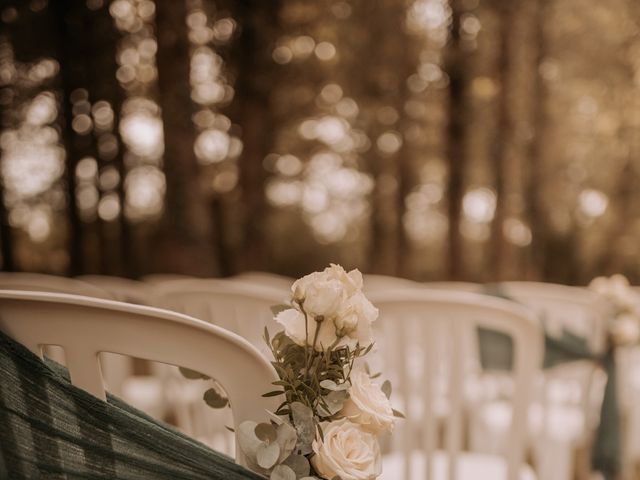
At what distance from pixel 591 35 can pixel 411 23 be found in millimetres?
2499

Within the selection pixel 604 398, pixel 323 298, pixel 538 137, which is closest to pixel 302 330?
pixel 323 298

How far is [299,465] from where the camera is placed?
2.65 ft

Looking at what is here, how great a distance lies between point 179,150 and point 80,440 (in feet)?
15.5

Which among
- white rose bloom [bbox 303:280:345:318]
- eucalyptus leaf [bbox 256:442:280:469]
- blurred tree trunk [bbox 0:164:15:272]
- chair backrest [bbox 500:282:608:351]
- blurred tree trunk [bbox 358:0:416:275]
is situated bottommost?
blurred tree trunk [bbox 0:164:15:272]

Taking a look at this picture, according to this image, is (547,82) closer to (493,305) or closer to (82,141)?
(82,141)

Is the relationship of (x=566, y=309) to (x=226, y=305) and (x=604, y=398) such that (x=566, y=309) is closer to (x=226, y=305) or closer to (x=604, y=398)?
(x=604, y=398)

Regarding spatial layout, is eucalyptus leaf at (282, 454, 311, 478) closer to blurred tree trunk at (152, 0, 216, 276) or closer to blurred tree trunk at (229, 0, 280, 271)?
blurred tree trunk at (152, 0, 216, 276)

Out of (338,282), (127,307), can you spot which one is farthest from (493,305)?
(127,307)

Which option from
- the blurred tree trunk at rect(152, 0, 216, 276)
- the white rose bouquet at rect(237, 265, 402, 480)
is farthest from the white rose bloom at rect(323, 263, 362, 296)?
the blurred tree trunk at rect(152, 0, 216, 276)

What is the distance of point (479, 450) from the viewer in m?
2.58

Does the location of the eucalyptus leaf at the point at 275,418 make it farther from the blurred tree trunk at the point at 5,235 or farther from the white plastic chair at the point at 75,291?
the blurred tree trunk at the point at 5,235

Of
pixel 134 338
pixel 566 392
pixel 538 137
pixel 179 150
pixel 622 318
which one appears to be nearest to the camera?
pixel 134 338

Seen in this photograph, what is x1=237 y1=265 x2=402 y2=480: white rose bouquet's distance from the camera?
784 millimetres

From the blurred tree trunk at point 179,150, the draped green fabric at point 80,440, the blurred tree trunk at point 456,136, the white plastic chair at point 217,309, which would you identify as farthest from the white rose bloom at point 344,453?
the blurred tree trunk at point 456,136
